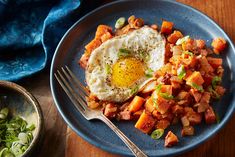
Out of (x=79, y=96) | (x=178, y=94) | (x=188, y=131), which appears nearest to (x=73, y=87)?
(x=79, y=96)

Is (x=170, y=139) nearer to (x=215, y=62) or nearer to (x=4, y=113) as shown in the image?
(x=215, y=62)

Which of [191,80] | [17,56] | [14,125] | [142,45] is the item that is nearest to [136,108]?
[191,80]

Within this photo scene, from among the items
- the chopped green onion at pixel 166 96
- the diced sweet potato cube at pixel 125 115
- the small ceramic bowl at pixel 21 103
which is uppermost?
the chopped green onion at pixel 166 96

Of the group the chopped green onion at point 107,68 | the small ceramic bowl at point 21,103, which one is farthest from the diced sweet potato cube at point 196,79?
the small ceramic bowl at point 21,103

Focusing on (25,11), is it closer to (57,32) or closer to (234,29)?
(57,32)

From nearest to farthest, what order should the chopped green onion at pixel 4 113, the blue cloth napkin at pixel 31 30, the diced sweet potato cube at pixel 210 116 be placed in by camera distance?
the diced sweet potato cube at pixel 210 116
the chopped green onion at pixel 4 113
the blue cloth napkin at pixel 31 30

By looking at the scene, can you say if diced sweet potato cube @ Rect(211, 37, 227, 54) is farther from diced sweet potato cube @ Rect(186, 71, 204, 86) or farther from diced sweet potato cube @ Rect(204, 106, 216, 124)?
diced sweet potato cube @ Rect(204, 106, 216, 124)

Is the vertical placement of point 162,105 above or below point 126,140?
above

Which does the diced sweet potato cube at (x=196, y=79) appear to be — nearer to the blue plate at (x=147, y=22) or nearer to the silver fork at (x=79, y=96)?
the blue plate at (x=147, y=22)
